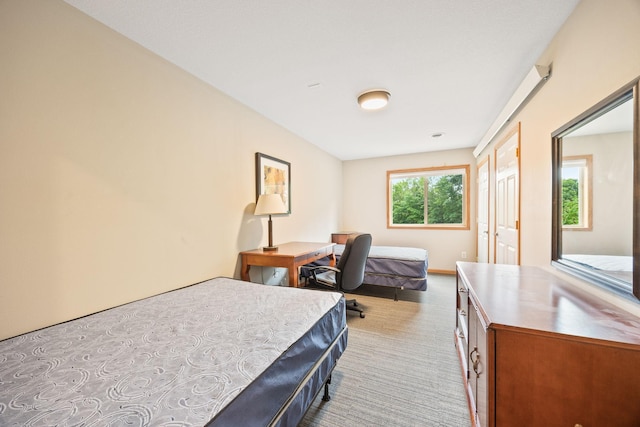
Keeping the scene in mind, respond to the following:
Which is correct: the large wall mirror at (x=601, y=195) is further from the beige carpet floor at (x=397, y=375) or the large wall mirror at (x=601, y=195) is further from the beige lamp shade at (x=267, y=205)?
the beige lamp shade at (x=267, y=205)

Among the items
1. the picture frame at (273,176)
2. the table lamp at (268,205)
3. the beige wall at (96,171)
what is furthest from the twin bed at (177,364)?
the picture frame at (273,176)

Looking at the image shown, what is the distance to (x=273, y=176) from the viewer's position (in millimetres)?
3209

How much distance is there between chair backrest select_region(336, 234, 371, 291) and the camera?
2.58 metres

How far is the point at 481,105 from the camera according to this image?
2760 millimetres

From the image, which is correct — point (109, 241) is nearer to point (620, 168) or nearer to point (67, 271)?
point (67, 271)

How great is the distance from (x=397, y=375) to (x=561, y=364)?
1.22 meters

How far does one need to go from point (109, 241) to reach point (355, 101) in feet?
8.25

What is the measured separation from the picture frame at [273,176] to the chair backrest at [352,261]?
1.25m

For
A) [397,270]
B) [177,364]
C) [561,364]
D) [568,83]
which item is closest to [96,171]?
[177,364]

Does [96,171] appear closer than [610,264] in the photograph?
No

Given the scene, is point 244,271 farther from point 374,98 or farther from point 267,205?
point 374,98

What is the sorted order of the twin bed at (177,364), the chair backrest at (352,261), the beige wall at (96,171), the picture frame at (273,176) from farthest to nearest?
the picture frame at (273,176) < the chair backrest at (352,261) < the beige wall at (96,171) < the twin bed at (177,364)

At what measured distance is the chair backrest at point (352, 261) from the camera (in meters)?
2.58

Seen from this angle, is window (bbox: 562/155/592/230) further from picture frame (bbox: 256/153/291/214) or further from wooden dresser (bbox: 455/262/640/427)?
picture frame (bbox: 256/153/291/214)
